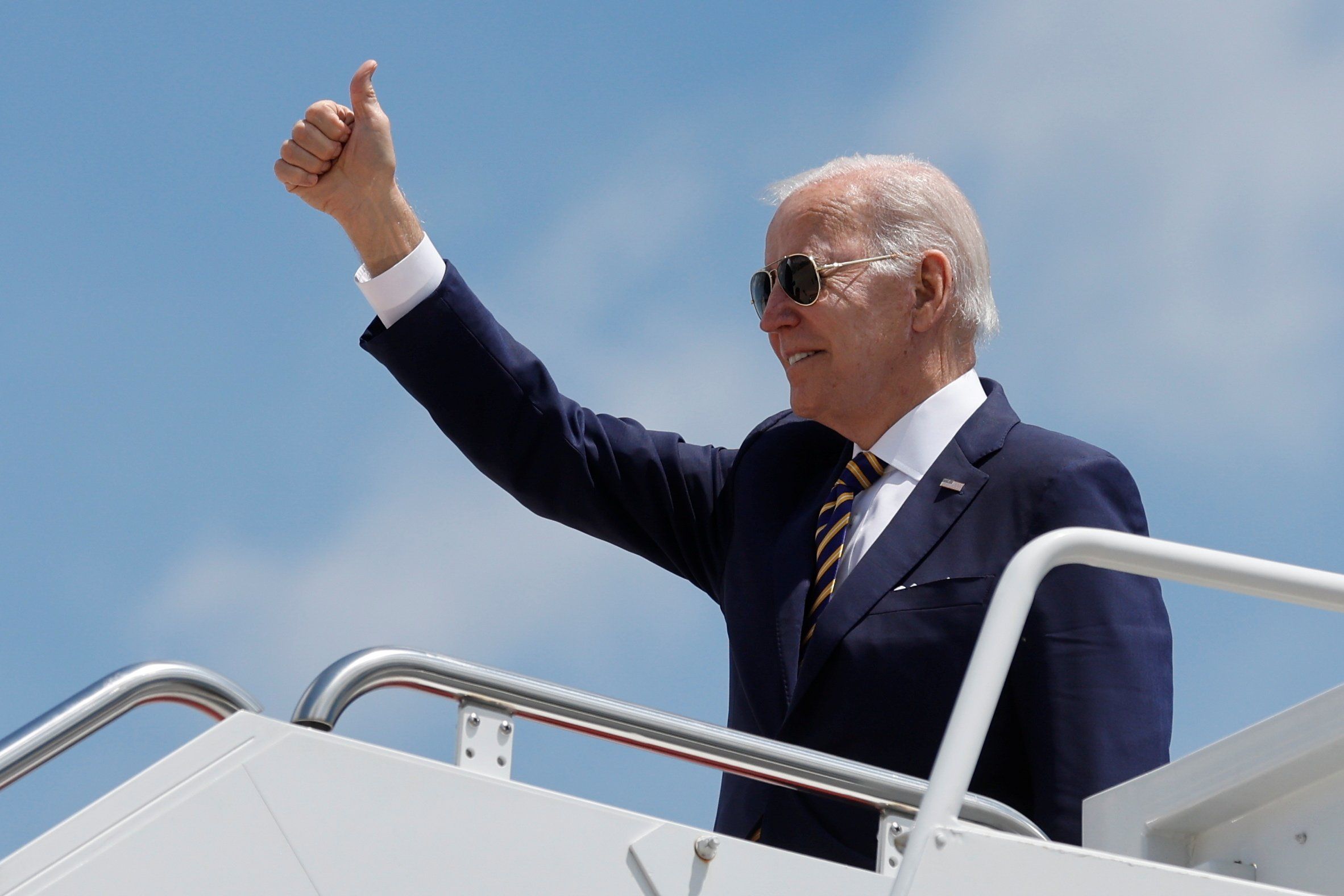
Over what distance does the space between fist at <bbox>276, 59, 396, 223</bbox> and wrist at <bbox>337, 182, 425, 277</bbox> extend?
0.05ft

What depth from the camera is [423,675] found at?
2.65m

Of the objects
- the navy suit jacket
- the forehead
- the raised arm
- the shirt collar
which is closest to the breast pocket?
the navy suit jacket

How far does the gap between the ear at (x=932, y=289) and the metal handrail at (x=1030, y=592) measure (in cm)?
199

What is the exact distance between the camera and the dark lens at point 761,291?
4797 millimetres

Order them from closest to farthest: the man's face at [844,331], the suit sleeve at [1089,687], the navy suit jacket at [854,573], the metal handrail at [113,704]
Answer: the metal handrail at [113,704]
the suit sleeve at [1089,687]
the navy suit jacket at [854,573]
the man's face at [844,331]

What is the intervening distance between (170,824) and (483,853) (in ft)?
1.47

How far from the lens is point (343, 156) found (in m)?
4.50

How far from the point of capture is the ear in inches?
188

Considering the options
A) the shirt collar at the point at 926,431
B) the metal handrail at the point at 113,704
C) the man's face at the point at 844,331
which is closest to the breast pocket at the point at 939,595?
the shirt collar at the point at 926,431

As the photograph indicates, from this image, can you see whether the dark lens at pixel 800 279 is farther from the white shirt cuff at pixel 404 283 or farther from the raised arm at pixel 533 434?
the white shirt cuff at pixel 404 283

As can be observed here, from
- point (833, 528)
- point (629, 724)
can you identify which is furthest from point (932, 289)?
point (629, 724)

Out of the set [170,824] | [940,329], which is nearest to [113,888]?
[170,824]

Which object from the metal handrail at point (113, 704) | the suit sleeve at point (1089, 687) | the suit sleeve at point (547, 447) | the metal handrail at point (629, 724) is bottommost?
the metal handrail at point (113, 704)

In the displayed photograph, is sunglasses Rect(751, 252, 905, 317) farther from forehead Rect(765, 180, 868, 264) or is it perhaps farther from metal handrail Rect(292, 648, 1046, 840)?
metal handrail Rect(292, 648, 1046, 840)
